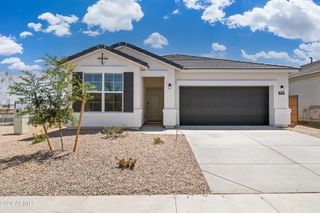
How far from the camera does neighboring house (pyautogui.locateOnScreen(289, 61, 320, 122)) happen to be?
1571 centimetres

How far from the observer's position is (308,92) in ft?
54.6

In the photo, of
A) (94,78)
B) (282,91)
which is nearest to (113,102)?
(94,78)

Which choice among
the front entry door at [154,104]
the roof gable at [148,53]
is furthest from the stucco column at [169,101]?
the front entry door at [154,104]

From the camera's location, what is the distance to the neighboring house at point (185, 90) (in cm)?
1123

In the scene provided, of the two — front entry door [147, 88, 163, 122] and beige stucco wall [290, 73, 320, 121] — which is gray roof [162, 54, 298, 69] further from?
beige stucco wall [290, 73, 320, 121]

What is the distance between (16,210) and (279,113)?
1337cm

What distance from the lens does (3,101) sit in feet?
78.2

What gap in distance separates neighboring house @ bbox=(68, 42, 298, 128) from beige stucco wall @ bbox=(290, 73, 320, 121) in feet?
15.0

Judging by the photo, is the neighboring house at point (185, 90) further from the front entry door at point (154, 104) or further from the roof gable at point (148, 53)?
the front entry door at point (154, 104)

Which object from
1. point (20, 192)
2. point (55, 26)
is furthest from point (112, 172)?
point (55, 26)

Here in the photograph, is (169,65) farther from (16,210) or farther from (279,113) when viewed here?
(16,210)

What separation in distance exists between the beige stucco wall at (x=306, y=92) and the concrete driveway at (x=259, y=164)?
8622 millimetres

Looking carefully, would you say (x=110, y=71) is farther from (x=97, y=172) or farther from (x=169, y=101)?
(x=97, y=172)

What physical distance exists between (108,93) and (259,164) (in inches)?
307
